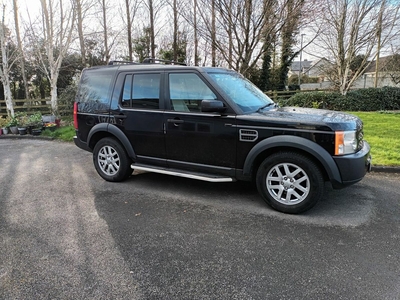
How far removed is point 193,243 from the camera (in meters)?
2.96

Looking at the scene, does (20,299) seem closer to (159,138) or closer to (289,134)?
(159,138)

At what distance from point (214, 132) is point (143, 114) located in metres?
1.23

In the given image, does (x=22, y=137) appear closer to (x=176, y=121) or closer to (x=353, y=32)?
(x=176, y=121)

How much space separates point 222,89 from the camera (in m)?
3.89

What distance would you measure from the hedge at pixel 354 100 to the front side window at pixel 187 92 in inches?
394

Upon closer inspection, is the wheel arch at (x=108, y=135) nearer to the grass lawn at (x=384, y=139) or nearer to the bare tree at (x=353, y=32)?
the grass lawn at (x=384, y=139)

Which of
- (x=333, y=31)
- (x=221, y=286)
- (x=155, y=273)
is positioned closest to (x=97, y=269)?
(x=155, y=273)

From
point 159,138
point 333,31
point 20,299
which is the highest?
point 333,31

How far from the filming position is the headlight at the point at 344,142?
10.6 feet

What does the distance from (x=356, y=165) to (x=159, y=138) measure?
263cm

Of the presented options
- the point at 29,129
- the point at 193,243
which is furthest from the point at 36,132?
the point at 193,243

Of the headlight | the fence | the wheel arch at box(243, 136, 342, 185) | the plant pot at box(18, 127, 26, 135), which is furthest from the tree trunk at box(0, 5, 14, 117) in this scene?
the headlight

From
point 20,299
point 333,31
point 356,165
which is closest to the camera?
point 20,299

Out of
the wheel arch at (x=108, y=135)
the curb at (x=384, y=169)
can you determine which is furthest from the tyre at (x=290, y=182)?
the curb at (x=384, y=169)
